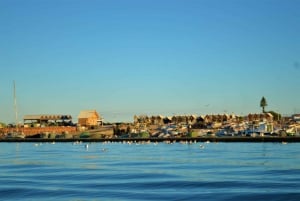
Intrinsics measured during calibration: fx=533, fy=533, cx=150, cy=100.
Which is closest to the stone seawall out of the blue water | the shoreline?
the shoreline

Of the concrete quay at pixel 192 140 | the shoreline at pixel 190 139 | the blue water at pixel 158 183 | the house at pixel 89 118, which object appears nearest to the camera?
the blue water at pixel 158 183

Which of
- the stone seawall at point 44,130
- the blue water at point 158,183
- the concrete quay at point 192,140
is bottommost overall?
the blue water at point 158,183

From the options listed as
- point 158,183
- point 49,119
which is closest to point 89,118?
point 49,119

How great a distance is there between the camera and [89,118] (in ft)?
614

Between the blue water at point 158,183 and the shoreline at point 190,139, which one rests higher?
the shoreline at point 190,139

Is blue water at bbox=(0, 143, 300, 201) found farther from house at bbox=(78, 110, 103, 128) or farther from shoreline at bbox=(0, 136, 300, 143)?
house at bbox=(78, 110, 103, 128)

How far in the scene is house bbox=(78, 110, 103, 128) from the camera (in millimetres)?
185000

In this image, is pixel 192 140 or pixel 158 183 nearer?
pixel 158 183

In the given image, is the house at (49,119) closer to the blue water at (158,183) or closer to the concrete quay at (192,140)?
the concrete quay at (192,140)

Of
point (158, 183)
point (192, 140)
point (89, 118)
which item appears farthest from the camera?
point (89, 118)

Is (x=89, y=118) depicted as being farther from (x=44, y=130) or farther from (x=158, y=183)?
(x=158, y=183)

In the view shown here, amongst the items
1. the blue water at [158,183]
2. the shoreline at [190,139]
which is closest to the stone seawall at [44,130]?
the shoreline at [190,139]

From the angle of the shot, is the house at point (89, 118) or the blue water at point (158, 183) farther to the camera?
the house at point (89, 118)

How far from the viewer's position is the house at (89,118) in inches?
7283
